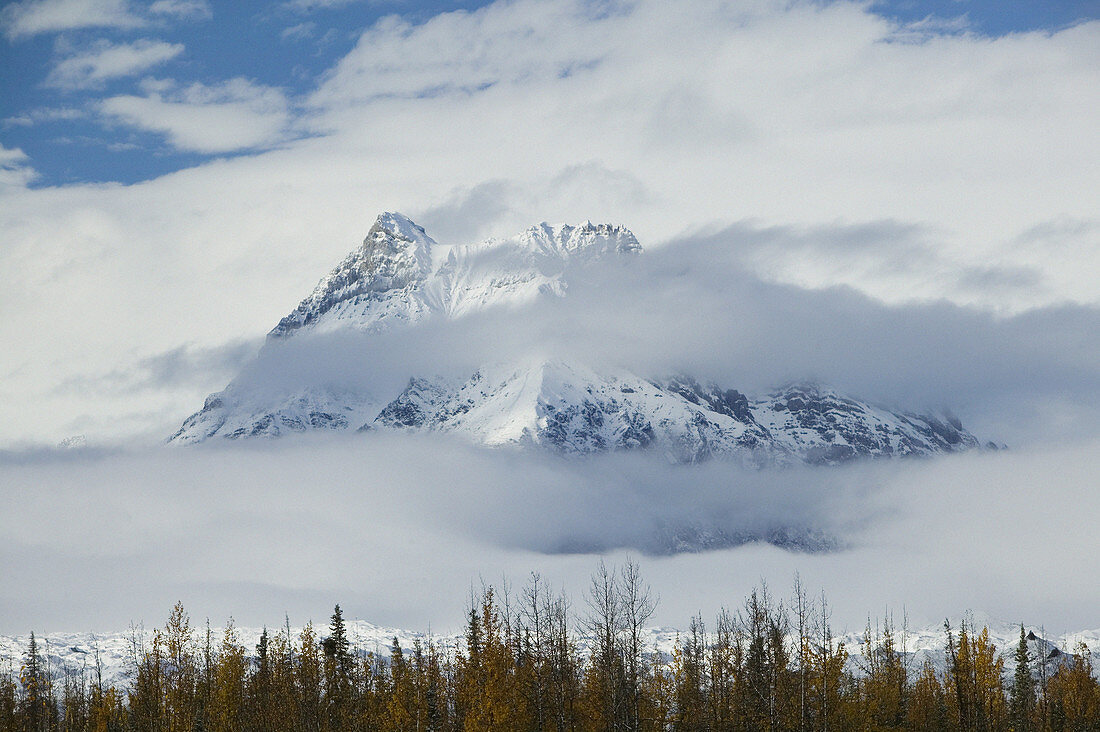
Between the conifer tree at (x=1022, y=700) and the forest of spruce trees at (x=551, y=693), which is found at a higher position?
the forest of spruce trees at (x=551, y=693)

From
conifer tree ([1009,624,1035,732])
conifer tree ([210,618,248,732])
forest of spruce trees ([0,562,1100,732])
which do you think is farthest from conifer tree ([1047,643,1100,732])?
conifer tree ([210,618,248,732])

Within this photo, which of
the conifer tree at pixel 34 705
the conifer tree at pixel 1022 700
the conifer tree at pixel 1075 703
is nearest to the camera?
the conifer tree at pixel 34 705

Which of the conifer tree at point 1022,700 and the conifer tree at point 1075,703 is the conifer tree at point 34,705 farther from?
the conifer tree at point 1075,703

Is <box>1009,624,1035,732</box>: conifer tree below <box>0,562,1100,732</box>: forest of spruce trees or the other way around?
below

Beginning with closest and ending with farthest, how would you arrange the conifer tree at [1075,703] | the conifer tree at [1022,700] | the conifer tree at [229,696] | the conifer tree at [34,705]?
the conifer tree at [229,696]
the conifer tree at [34,705]
the conifer tree at [1022,700]
the conifer tree at [1075,703]

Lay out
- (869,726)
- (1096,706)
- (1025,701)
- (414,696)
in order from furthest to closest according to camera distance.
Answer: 1. (1096,706)
2. (1025,701)
3. (414,696)
4. (869,726)

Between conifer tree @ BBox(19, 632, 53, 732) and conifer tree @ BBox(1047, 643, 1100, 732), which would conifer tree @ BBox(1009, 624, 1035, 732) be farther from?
conifer tree @ BBox(19, 632, 53, 732)

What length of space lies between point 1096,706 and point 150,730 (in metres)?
96.4

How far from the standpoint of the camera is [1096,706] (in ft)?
427

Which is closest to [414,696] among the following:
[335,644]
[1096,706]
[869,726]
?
[335,644]

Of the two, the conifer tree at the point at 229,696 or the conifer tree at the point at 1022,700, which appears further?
the conifer tree at the point at 1022,700

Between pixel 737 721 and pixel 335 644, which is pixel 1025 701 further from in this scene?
pixel 335 644

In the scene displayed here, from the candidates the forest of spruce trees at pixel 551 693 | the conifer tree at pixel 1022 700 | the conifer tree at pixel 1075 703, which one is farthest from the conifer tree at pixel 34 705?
the conifer tree at pixel 1075 703

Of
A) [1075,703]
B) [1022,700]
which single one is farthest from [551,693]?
[1075,703]
